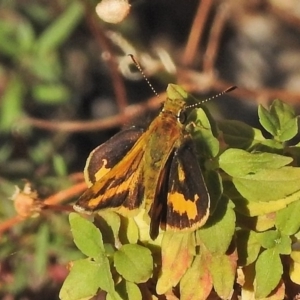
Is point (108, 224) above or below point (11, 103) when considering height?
above

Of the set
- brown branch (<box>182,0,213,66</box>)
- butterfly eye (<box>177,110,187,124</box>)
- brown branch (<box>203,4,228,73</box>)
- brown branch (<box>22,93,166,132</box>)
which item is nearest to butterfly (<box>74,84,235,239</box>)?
butterfly eye (<box>177,110,187,124</box>)

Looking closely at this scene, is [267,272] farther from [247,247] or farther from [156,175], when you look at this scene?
[156,175]

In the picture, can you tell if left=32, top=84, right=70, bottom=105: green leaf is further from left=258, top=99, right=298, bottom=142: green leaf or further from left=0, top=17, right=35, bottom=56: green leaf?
left=258, top=99, right=298, bottom=142: green leaf

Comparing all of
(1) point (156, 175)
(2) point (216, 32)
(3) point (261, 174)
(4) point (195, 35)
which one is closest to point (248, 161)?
(3) point (261, 174)

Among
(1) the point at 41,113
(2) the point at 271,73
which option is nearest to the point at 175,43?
(2) the point at 271,73

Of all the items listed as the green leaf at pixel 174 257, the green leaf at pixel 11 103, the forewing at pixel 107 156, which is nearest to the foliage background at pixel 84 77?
the green leaf at pixel 11 103

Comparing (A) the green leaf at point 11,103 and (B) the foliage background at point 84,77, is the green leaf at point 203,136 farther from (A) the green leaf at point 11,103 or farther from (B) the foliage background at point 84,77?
(A) the green leaf at point 11,103
